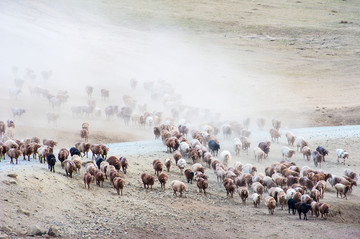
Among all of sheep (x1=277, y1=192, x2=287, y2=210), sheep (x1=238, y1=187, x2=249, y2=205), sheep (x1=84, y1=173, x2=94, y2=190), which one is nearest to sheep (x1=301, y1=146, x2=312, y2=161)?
sheep (x1=277, y1=192, x2=287, y2=210)

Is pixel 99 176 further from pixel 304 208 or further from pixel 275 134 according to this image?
pixel 275 134

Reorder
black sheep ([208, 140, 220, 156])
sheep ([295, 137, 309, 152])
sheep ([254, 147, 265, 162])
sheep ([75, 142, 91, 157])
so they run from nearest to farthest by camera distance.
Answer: sheep ([75, 142, 91, 157]) → sheep ([254, 147, 265, 162]) → black sheep ([208, 140, 220, 156]) → sheep ([295, 137, 309, 152])

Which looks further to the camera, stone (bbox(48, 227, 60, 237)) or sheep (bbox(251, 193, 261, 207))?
sheep (bbox(251, 193, 261, 207))

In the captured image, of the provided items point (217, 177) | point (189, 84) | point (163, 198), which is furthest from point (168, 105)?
point (163, 198)

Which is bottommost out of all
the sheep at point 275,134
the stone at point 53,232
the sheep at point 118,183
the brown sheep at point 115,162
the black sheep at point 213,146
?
the stone at point 53,232

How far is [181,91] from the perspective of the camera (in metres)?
47.7

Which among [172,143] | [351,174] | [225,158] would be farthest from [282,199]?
[172,143]

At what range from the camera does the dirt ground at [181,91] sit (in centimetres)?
1708

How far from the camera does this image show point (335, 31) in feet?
223

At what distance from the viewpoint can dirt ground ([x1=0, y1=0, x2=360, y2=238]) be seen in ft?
56.0

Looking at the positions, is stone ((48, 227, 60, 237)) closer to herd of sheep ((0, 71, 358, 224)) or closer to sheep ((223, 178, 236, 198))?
herd of sheep ((0, 71, 358, 224))

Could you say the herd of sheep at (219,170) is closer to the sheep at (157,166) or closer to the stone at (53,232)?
the sheep at (157,166)

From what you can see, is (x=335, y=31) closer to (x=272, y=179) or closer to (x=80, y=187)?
(x=272, y=179)

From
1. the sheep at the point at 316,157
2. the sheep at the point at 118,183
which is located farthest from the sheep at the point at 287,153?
the sheep at the point at 118,183
